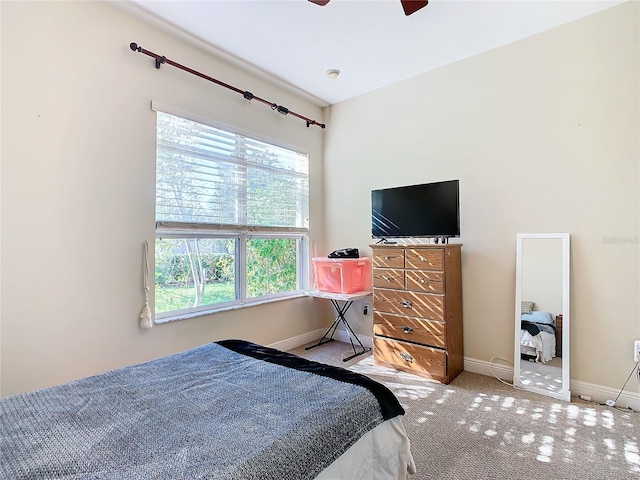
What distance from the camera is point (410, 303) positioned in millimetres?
2990

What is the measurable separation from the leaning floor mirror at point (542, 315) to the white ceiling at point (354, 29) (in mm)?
1674

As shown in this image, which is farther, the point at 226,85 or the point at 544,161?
the point at 226,85

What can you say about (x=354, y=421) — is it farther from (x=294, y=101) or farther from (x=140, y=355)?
Answer: (x=294, y=101)

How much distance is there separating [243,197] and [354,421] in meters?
2.43

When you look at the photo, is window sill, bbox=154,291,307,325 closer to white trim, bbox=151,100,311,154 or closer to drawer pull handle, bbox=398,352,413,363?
drawer pull handle, bbox=398,352,413,363

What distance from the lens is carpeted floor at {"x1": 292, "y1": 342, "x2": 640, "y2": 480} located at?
1.73m

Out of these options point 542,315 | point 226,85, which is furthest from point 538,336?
point 226,85

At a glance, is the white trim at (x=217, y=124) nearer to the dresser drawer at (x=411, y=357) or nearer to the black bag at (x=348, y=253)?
the black bag at (x=348, y=253)

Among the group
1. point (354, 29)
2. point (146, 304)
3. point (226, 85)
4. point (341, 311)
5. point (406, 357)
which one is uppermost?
point (354, 29)

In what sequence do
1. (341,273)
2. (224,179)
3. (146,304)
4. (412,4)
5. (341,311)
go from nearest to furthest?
(412,4)
(146,304)
(224,179)
(341,273)
(341,311)

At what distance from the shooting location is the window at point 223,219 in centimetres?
271

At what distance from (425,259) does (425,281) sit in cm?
19

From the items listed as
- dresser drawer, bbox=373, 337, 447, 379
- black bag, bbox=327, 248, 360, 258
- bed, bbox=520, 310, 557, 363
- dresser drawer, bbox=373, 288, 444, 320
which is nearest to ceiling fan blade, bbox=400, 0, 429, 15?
dresser drawer, bbox=373, 288, 444, 320

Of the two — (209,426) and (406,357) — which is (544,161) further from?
(209,426)
